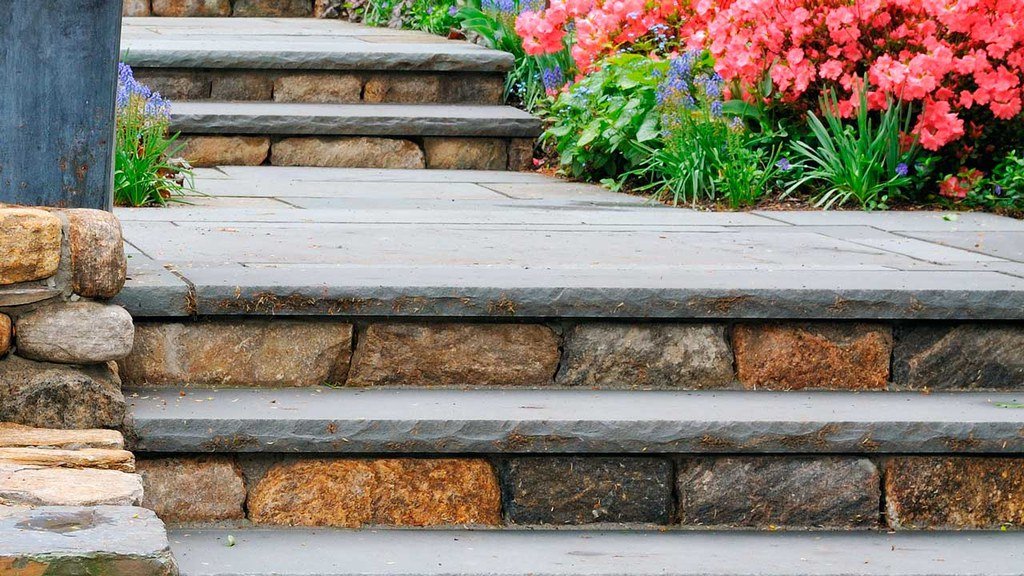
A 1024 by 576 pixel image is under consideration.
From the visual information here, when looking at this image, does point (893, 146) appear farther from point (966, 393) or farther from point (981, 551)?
point (981, 551)

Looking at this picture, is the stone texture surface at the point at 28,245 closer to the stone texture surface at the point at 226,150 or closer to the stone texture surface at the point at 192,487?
the stone texture surface at the point at 192,487

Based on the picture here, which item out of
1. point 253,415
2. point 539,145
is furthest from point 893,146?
point 253,415

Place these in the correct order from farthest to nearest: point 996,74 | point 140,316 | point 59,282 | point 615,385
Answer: point 996,74, point 615,385, point 140,316, point 59,282

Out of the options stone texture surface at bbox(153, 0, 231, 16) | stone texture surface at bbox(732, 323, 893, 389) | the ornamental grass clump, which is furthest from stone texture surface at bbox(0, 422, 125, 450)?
stone texture surface at bbox(153, 0, 231, 16)

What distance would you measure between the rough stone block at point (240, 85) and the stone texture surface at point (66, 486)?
425cm

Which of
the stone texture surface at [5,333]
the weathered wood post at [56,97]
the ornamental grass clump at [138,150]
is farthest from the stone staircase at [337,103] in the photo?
the stone texture surface at [5,333]

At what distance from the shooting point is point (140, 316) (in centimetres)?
288

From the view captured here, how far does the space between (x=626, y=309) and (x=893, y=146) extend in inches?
91.4

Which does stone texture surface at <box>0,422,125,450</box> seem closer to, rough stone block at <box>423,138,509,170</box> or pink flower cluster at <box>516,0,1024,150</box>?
pink flower cluster at <box>516,0,1024,150</box>

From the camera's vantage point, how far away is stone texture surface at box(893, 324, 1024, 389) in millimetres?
3119

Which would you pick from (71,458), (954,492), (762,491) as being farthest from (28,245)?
(954,492)

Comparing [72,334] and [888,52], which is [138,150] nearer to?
[72,334]

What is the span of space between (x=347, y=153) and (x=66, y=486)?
3.90 m

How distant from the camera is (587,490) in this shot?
283 centimetres
